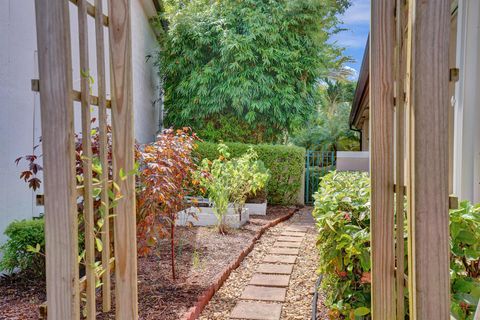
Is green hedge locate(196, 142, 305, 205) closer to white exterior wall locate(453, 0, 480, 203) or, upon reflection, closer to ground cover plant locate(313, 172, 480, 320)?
white exterior wall locate(453, 0, 480, 203)

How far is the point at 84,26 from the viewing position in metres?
1.87

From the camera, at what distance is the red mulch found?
3010mm

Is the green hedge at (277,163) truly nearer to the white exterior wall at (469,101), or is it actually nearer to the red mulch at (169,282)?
the red mulch at (169,282)

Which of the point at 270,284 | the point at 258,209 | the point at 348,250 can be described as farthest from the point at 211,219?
the point at 348,250

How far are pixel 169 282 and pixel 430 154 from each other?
9.60 feet

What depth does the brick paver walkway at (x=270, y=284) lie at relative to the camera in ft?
10.5

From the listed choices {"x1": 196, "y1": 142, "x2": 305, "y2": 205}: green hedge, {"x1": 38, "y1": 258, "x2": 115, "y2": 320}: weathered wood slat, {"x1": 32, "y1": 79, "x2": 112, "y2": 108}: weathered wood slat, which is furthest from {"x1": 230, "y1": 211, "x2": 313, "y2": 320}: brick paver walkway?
{"x1": 196, "y1": 142, "x2": 305, "y2": 205}: green hedge

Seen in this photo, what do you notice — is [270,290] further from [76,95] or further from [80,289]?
[76,95]

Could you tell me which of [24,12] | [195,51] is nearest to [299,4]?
[195,51]

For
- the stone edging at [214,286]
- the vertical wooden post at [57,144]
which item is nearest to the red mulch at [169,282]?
the stone edging at [214,286]

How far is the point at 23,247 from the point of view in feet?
11.2

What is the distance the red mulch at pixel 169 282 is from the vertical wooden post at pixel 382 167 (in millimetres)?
1624

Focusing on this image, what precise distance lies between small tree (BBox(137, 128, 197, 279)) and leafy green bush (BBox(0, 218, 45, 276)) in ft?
2.82

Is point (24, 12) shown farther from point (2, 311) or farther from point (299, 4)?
point (299, 4)
